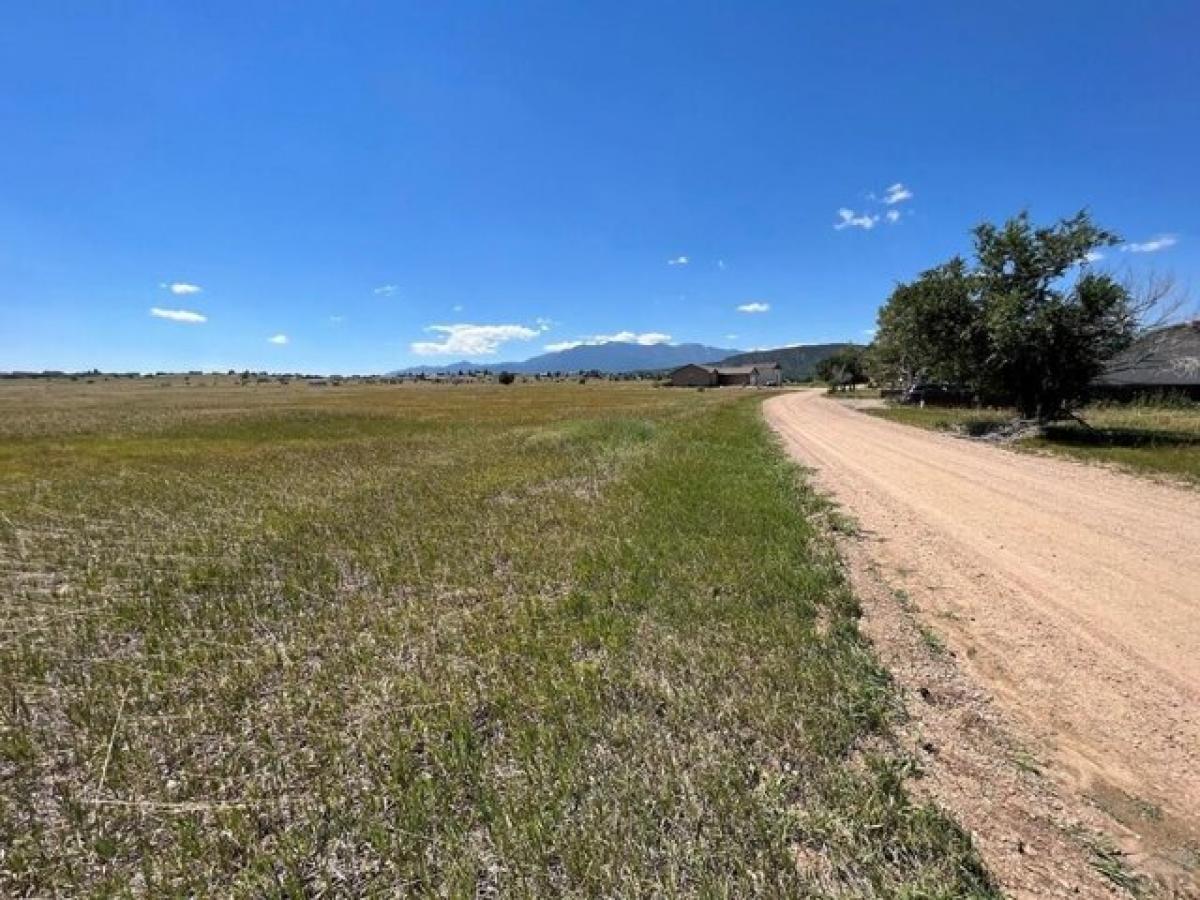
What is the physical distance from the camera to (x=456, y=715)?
509cm

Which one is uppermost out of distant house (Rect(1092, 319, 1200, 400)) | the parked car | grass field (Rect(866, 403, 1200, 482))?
distant house (Rect(1092, 319, 1200, 400))

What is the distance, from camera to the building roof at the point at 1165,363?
43.2m

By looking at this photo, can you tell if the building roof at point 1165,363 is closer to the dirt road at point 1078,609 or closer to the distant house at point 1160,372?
the distant house at point 1160,372

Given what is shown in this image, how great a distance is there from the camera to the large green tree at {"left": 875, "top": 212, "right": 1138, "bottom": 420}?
24359 millimetres

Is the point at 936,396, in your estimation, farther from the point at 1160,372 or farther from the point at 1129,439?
the point at 1129,439

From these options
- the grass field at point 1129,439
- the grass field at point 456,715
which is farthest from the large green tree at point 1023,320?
the grass field at point 456,715

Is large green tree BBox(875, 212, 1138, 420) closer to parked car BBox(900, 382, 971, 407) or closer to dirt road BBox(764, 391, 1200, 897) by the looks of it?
dirt road BBox(764, 391, 1200, 897)

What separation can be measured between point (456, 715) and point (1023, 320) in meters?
29.0

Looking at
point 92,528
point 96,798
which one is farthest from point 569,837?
point 92,528

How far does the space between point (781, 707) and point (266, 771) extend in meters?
4.20

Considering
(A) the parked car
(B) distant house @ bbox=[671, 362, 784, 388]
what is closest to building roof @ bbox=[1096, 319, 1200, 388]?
(A) the parked car

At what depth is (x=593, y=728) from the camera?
4746mm

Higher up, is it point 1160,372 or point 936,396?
point 1160,372

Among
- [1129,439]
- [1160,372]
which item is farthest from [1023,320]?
[1160,372]
